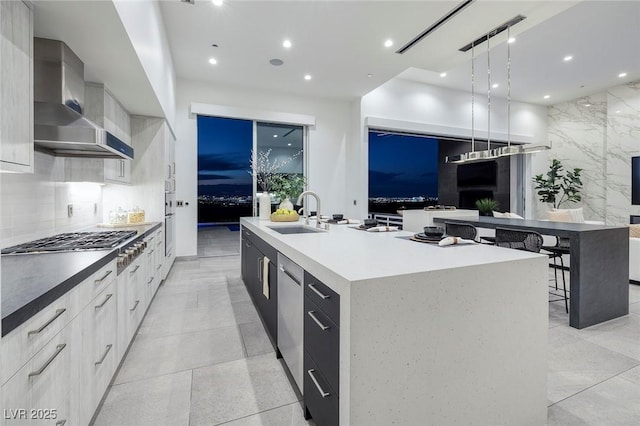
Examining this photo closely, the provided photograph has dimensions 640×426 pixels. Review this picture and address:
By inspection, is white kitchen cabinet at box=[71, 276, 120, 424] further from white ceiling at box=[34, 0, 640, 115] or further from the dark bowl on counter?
the dark bowl on counter

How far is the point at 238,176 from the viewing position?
6.62 m

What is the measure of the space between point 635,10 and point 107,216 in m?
7.46

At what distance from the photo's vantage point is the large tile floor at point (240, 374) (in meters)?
1.62

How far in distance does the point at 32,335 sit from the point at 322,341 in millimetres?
1009

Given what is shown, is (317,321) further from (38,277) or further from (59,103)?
(59,103)

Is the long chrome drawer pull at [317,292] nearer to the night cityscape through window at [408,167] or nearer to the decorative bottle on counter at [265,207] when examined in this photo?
the decorative bottle on counter at [265,207]

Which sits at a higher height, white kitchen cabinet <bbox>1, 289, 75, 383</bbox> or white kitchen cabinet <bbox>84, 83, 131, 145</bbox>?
white kitchen cabinet <bbox>84, 83, 131, 145</bbox>

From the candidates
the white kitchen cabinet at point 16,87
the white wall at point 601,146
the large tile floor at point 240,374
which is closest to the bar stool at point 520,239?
the large tile floor at point 240,374

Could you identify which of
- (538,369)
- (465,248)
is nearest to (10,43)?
(465,248)

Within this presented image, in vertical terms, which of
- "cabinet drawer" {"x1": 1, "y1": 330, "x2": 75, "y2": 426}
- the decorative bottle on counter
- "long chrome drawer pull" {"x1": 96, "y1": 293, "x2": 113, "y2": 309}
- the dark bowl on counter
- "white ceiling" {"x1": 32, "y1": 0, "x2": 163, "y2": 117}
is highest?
"white ceiling" {"x1": 32, "y1": 0, "x2": 163, "y2": 117}

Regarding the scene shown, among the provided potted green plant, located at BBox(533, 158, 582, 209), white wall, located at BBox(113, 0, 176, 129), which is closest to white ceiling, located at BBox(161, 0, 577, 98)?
white wall, located at BBox(113, 0, 176, 129)

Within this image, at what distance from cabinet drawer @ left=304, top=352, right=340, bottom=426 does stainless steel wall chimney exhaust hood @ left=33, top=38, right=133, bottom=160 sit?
6.49ft

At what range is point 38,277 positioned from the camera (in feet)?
3.98

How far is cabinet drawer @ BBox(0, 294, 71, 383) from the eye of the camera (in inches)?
32.8
